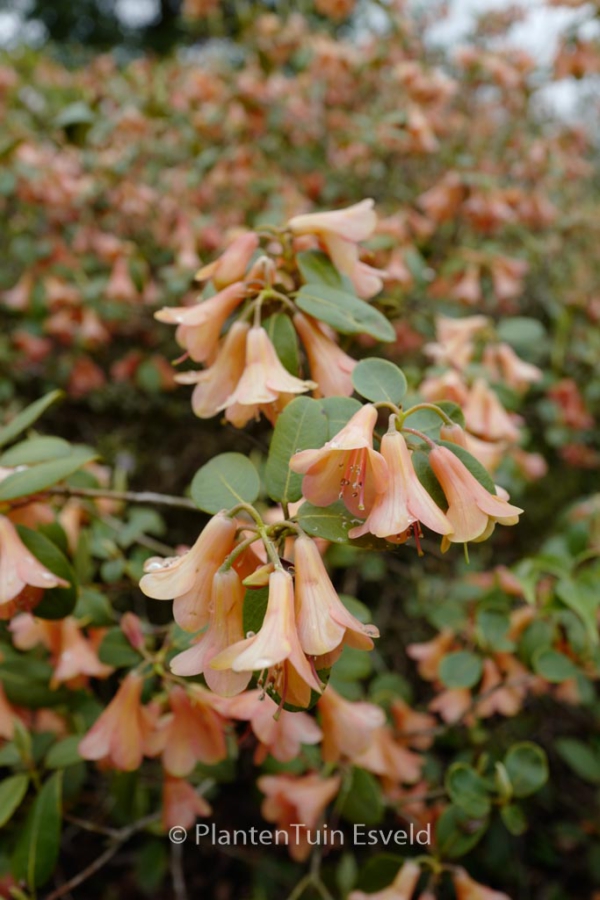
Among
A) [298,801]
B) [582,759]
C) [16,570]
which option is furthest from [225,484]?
[582,759]

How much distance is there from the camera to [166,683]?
0.88m

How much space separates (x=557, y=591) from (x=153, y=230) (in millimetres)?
1873

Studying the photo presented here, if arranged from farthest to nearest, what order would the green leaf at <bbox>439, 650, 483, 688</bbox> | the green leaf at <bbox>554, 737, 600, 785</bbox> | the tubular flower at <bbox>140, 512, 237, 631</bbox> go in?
the green leaf at <bbox>554, 737, 600, 785</bbox> → the green leaf at <bbox>439, 650, 483, 688</bbox> → the tubular flower at <bbox>140, 512, 237, 631</bbox>

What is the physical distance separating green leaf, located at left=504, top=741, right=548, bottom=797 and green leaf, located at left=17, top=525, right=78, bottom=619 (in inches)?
26.7

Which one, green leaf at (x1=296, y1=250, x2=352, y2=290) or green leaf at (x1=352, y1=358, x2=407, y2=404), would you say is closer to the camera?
green leaf at (x1=352, y1=358, x2=407, y2=404)

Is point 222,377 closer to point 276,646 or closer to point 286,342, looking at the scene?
point 286,342

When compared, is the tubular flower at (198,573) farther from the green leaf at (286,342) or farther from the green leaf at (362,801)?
the green leaf at (362,801)

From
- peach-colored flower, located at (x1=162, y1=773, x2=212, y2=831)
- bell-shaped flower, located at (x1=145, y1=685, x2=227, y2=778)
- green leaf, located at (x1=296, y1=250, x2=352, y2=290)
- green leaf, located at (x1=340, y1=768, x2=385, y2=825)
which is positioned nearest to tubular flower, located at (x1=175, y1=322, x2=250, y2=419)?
green leaf, located at (x1=296, y1=250, x2=352, y2=290)

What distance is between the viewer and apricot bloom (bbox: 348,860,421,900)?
0.98 metres

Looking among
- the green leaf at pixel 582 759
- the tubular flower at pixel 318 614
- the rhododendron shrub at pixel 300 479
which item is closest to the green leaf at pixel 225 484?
the rhododendron shrub at pixel 300 479

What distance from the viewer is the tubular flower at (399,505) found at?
1.92ft

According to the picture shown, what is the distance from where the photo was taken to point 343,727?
93 cm

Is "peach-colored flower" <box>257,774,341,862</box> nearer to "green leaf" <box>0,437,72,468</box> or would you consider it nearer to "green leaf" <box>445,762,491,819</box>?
"green leaf" <box>445,762,491,819</box>

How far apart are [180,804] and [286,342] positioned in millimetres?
678
